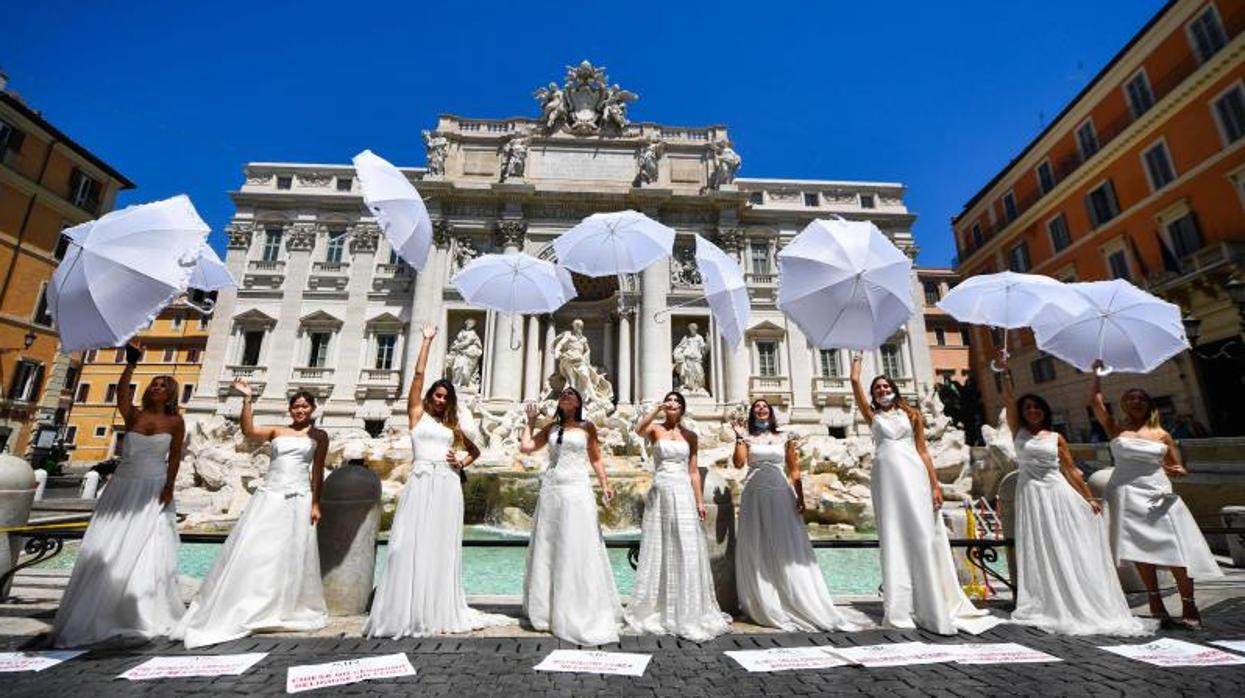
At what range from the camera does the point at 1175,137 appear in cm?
1933

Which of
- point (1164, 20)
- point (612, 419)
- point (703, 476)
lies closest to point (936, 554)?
point (703, 476)

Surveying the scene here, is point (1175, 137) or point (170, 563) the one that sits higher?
point (1175, 137)

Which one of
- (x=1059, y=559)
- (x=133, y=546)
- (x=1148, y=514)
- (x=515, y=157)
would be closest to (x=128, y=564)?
(x=133, y=546)

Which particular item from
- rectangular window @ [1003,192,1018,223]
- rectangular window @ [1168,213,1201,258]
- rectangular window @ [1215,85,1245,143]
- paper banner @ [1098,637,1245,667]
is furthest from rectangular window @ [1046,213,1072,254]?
paper banner @ [1098,637,1245,667]

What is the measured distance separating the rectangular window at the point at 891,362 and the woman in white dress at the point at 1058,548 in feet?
73.5

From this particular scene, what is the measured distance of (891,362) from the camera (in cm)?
2562

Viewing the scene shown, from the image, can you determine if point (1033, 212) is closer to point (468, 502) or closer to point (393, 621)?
point (468, 502)

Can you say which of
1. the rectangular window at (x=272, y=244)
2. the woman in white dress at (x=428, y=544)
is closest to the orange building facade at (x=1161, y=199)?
the woman in white dress at (x=428, y=544)

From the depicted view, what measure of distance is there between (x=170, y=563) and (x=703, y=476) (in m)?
4.61

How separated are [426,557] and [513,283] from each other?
391 centimetres

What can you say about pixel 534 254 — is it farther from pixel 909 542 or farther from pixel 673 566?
pixel 909 542

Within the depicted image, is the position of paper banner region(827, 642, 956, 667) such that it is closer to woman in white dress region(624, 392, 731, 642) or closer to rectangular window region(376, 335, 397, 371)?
woman in white dress region(624, 392, 731, 642)

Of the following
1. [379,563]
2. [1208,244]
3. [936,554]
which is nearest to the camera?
[936,554]

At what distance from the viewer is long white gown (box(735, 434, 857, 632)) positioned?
439 cm
